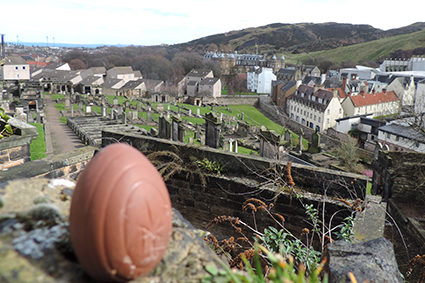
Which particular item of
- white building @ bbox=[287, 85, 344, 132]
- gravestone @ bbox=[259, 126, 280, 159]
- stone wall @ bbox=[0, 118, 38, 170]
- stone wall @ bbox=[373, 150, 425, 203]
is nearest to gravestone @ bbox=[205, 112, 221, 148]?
gravestone @ bbox=[259, 126, 280, 159]

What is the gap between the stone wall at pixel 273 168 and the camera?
5.94 metres

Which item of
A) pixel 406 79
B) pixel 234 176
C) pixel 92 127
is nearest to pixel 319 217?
pixel 234 176

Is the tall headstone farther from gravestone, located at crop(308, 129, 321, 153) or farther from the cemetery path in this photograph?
gravestone, located at crop(308, 129, 321, 153)

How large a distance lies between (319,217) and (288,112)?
63.7m

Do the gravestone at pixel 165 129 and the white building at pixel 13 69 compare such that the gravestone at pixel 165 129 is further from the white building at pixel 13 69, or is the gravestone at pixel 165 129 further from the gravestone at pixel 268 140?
the white building at pixel 13 69

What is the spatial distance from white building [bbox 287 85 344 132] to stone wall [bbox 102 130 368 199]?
44.4m

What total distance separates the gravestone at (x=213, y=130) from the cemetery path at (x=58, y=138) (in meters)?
11.1

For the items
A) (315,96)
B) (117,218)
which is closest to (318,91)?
(315,96)

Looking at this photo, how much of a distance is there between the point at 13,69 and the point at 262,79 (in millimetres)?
67795

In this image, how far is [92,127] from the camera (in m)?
26.9

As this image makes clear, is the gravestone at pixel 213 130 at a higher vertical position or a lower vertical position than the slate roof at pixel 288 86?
lower

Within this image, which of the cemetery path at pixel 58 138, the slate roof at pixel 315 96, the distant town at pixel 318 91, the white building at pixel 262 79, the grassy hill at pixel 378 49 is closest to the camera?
the cemetery path at pixel 58 138

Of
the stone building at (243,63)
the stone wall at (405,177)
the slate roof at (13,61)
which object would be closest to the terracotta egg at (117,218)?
the stone wall at (405,177)

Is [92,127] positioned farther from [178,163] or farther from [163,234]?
[163,234]
